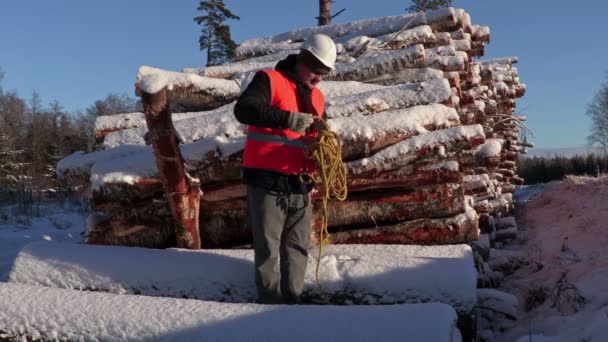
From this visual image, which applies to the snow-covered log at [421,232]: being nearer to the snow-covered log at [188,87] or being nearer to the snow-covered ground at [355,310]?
the snow-covered ground at [355,310]

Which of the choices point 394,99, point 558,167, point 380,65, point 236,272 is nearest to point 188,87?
point 236,272

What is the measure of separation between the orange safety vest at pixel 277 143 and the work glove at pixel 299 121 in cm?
17

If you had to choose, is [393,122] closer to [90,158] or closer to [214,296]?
[214,296]

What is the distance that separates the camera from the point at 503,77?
1307 centimetres

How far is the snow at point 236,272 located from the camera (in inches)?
139

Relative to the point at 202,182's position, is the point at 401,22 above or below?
above

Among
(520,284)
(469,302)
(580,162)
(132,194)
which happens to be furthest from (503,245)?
(580,162)

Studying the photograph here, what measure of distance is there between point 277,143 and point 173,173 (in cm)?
110

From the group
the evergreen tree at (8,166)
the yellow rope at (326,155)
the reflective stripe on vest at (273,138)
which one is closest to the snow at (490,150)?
the yellow rope at (326,155)

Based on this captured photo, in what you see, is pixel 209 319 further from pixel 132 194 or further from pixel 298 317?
pixel 132 194

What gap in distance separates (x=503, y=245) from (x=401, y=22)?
13.1 feet

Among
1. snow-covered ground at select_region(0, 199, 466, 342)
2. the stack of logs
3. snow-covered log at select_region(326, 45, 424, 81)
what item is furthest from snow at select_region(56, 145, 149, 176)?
snow-covered log at select_region(326, 45, 424, 81)

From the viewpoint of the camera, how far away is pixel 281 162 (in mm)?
3746

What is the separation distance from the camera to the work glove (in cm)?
354
